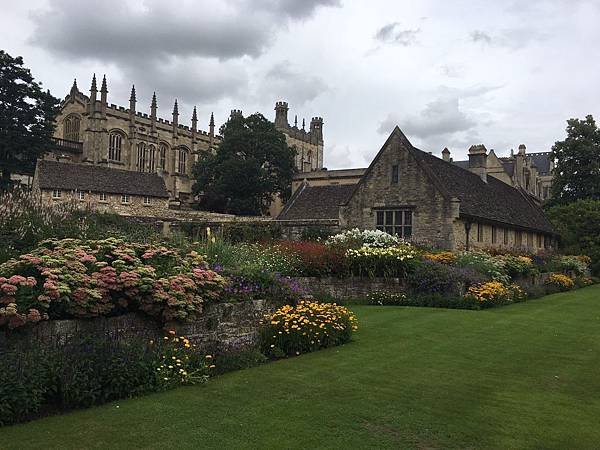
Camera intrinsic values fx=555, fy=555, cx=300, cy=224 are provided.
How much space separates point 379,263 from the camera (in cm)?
1894

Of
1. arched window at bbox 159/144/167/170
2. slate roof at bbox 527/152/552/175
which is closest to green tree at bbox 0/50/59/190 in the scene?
arched window at bbox 159/144/167/170

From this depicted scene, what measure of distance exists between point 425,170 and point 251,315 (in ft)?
62.3

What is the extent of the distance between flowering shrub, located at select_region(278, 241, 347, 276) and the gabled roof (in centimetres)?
988

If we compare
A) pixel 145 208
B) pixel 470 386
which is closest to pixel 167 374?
pixel 470 386

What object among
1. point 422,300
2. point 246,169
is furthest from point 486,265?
point 246,169

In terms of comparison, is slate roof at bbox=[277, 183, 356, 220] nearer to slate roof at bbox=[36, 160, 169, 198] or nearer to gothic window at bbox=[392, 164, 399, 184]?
gothic window at bbox=[392, 164, 399, 184]

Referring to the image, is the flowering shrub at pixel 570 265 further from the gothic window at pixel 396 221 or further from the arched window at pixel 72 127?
the arched window at pixel 72 127

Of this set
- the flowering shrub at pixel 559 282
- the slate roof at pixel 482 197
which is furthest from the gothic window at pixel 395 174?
the flowering shrub at pixel 559 282

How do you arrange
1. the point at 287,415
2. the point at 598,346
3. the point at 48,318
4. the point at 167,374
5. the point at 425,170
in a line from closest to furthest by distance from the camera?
the point at 287,415 < the point at 48,318 < the point at 167,374 < the point at 598,346 < the point at 425,170

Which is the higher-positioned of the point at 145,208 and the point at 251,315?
the point at 145,208

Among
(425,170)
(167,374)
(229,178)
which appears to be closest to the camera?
(167,374)

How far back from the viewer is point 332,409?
6.86m

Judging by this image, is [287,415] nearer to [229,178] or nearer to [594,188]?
[594,188]

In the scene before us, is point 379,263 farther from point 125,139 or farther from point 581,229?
point 125,139
